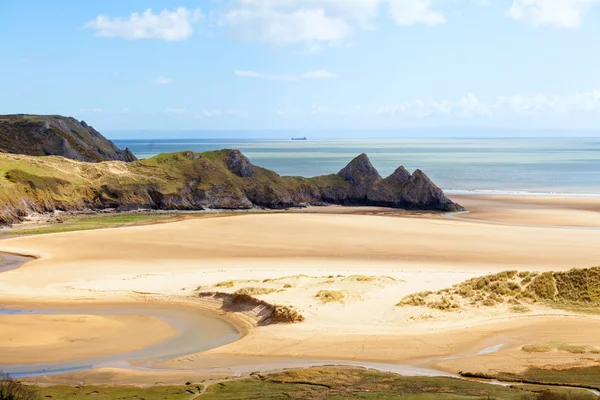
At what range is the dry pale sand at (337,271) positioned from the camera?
23.9 metres

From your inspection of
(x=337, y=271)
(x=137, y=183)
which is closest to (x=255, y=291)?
(x=337, y=271)

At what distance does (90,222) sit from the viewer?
5844cm

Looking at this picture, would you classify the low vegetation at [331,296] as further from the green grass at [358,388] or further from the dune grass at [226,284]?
the green grass at [358,388]

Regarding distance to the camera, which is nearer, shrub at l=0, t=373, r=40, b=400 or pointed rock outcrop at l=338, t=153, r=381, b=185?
shrub at l=0, t=373, r=40, b=400

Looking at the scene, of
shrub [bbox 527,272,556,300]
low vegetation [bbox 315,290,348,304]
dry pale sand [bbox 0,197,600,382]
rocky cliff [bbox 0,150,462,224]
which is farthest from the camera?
rocky cliff [bbox 0,150,462,224]

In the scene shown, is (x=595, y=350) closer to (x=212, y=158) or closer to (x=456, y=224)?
(x=456, y=224)

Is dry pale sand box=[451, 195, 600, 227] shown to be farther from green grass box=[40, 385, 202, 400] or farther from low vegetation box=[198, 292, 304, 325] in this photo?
green grass box=[40, 385, 202, 400]

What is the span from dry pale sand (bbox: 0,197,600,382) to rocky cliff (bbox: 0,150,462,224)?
27.8ft

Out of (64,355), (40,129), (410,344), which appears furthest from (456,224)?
(40,129)

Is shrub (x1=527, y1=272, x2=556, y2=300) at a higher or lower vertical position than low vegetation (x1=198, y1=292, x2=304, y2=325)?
higher

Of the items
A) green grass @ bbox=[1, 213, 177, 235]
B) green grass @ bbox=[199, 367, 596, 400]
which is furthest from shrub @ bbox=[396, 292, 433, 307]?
green grass @ bbox=[1, 213, 177, 235]

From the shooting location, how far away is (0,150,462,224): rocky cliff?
64688mm

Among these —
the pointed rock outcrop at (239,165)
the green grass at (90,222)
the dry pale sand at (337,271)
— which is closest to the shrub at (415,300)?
the dry pale sand at (337,271)

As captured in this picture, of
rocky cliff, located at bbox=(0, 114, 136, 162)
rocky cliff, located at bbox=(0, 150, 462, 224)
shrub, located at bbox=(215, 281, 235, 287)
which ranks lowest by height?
shrub, located at bbox=(215, 281, 235, 287)
